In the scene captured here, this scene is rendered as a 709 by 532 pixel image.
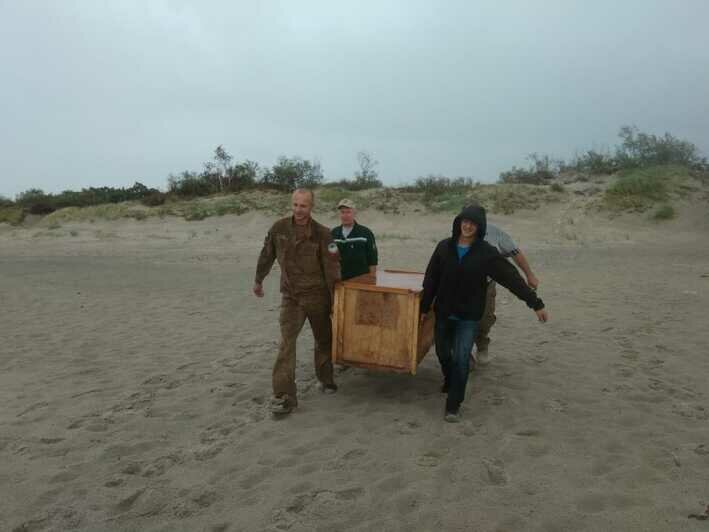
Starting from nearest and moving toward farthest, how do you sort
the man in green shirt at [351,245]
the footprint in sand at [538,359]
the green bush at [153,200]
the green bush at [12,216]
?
1. the man in green shirt at [351,245]
2. the footprint in sand at [538,359]
3. the green bush at [153,200]
4. the green bush at [12,216]

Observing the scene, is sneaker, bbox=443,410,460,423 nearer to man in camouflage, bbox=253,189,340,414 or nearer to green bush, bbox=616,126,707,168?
man in camouflage, bbox=253,189,340,414

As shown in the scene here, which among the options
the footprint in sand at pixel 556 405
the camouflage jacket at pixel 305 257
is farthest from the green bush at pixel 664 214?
the camouflage jacket at pixel 305 257

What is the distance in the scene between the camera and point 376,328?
4.58 metres

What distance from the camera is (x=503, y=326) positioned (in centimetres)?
754

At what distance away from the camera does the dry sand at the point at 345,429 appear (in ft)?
10.4

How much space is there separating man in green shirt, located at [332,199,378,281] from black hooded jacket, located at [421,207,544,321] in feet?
4.06

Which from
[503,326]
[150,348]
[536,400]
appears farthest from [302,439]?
[503,326]

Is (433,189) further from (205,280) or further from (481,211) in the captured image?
(481,211)

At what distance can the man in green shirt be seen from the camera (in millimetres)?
5414

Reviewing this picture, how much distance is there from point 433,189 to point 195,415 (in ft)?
66.2

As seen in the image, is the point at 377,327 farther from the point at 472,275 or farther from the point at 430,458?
the point at 430,458

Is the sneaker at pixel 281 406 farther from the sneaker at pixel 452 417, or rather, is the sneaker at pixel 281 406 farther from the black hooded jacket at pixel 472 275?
the black hooded jacket at pixel 472 275

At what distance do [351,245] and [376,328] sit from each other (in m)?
1.11

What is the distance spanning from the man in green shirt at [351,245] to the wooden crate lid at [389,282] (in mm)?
122
